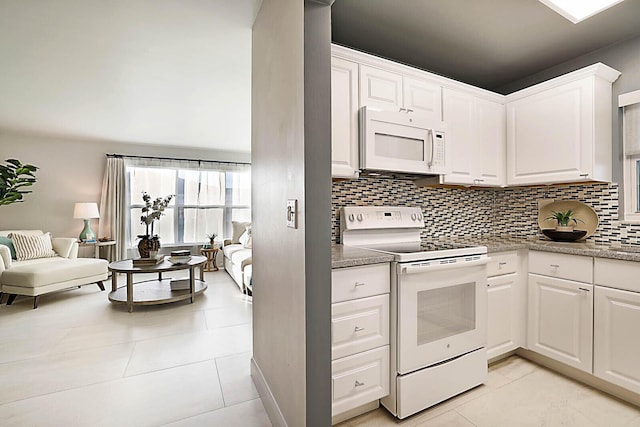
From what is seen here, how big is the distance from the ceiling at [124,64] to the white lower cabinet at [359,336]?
1.73 m

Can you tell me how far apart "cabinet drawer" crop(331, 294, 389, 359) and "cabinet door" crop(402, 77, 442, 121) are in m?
1.36

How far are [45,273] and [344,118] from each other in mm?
4046

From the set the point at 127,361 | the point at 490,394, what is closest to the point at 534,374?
the point at 490,394

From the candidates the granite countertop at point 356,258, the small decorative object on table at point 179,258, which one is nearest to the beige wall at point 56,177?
the small decorative object on table at point 179,258

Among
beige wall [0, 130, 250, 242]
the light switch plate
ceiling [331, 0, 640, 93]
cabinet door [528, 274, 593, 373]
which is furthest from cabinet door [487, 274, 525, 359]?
beige wall [0, 130, 250, 242]

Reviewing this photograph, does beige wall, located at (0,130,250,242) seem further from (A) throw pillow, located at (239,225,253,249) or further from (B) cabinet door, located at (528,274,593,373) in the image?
(B) cabinet door, located at (528,274,593,373)

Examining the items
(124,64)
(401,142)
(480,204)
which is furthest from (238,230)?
(401,142)

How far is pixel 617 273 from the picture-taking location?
1.84m

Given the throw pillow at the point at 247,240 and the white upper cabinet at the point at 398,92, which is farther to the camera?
the throw pillow at the point at 247,240

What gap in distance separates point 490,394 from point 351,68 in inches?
86.8

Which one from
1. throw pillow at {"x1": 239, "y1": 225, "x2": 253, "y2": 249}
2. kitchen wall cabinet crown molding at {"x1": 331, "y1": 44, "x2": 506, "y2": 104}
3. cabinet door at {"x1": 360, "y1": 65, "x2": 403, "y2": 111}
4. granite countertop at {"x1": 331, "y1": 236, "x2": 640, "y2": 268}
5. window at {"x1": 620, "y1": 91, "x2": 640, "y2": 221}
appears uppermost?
kitchen wall cabinet crown molding at {"x1": 331, "y1": 44, "x2": 506, "y2": 104}

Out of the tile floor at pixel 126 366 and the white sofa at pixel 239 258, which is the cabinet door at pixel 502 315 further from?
the white sofa at pixel 239 258

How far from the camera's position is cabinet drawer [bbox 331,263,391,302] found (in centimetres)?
156

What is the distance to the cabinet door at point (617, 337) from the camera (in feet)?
5.85
